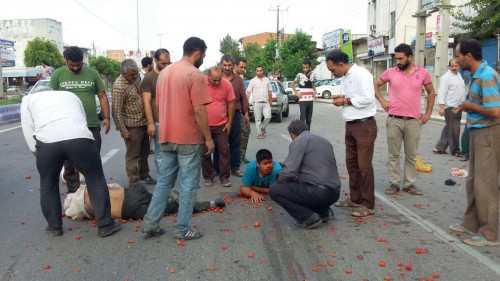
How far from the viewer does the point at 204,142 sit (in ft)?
15.3

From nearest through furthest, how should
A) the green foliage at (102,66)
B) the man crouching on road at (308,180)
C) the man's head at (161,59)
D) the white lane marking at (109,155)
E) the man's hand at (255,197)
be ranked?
the man crouching on road at (308,180) < the man's hand at (255,197) < the man's head at (161,59) < the white lane marking at (109,155) < the green foliage at (102,66)

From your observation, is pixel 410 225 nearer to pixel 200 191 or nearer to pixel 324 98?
pixel 200 191

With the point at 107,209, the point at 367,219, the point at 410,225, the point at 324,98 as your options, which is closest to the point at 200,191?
the point at 107,209

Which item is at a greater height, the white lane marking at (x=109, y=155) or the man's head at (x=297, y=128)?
the man's head at (x=297, y=128)

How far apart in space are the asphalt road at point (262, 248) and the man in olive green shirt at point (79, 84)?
128cm

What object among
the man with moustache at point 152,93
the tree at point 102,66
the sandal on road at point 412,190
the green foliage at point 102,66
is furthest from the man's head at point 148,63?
the tree at point 102,66

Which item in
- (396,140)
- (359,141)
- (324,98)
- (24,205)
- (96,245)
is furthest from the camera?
(324,98)

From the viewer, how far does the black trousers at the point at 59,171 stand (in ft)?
15.0

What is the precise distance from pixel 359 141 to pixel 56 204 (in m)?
3.52

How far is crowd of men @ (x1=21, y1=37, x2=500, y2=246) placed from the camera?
4520 mm

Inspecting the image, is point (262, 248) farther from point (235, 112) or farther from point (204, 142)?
point (235, 112)

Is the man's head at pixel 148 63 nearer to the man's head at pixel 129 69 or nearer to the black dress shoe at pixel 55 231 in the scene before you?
the man's head at pixel 129 69

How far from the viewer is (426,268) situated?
3996 mm

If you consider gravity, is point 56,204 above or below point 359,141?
below
